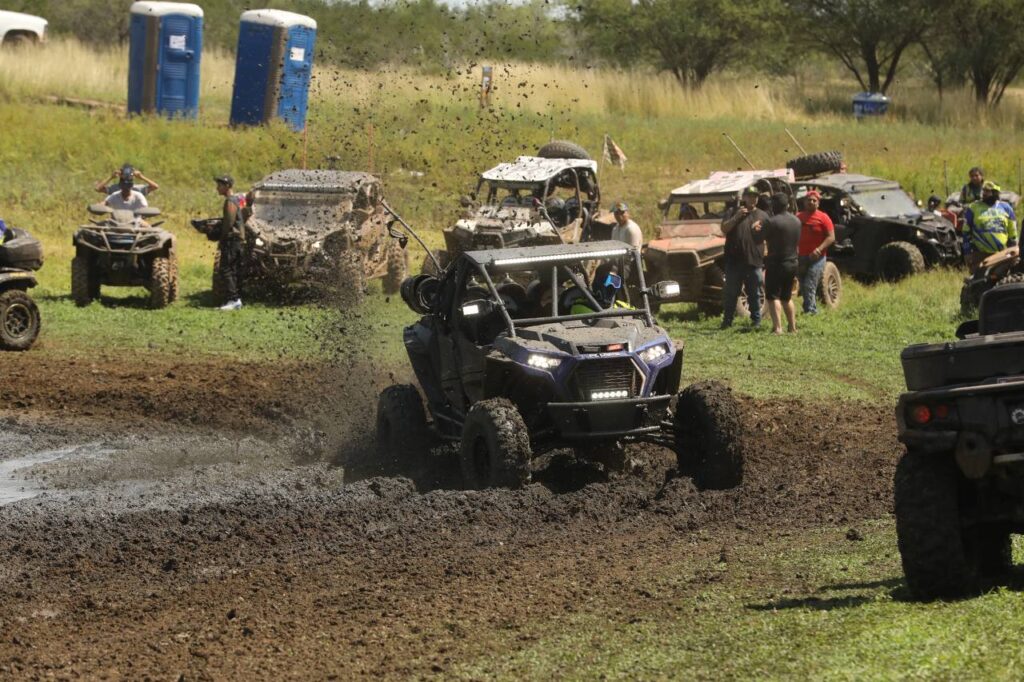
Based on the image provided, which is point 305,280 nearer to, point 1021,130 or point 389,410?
point 389,410

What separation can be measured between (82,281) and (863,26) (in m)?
36.9

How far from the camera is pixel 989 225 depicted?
19281 mm

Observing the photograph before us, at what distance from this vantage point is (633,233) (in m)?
20.0

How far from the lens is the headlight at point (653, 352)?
10.6 metres

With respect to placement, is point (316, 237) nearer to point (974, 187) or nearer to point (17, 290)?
point (17, 290)

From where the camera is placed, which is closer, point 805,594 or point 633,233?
point 805,594

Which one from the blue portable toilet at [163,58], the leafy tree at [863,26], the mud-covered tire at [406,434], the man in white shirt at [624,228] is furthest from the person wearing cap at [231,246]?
the leafy tree at [863,26]

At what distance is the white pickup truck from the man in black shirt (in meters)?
31.5

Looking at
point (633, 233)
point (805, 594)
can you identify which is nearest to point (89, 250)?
point (633, 233)

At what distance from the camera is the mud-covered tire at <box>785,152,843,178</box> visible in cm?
2491

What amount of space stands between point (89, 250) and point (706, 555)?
13516 mm

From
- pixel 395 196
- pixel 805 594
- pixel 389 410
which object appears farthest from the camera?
pixel 395 196

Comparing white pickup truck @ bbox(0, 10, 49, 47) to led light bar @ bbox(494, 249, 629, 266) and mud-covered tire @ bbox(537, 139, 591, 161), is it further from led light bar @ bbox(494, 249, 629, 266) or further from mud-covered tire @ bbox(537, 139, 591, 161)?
led light bar @ bbox(494, 249, 629, 266)

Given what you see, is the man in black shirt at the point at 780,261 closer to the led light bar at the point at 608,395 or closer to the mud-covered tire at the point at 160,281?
the mud-covered tire at the point at 160,281
